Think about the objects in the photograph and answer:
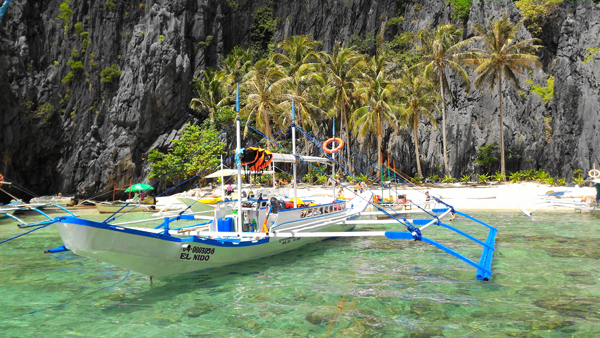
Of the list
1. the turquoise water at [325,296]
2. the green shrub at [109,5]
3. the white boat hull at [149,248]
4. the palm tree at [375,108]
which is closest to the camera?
the turquoise water at [325,296]

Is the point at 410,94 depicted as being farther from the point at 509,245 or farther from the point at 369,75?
the point at 509,245

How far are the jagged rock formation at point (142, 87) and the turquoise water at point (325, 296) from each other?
→ 3157 centimetres

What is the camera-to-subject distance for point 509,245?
14.8 metres

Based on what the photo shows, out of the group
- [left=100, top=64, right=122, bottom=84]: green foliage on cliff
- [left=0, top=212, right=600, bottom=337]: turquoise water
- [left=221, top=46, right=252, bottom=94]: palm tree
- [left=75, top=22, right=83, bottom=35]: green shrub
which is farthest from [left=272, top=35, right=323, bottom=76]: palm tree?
[left=0, top=212, right=600, bottom=337]: turquoise water

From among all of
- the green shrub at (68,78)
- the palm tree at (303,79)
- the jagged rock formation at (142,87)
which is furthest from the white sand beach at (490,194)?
the green shrub at (68,78)

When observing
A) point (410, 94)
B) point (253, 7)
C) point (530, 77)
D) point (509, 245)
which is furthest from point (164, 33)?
point (509, 245)

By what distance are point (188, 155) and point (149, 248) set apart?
3890 centimetres

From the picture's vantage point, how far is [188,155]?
46688 millimetres

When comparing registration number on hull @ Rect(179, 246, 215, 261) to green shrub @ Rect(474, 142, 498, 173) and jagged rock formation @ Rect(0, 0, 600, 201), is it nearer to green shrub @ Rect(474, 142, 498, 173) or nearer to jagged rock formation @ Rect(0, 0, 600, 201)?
green shrub @ Rect(474, 142, 498, 173)

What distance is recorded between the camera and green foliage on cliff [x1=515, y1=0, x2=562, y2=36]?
144 feet

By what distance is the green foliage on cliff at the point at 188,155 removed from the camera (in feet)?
149

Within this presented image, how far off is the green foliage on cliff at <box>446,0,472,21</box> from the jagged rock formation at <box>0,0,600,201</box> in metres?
1.63

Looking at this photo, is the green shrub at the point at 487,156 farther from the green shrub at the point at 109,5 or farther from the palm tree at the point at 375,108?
the green shrub at the point at 109,5

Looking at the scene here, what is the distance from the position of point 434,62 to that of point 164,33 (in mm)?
33612
